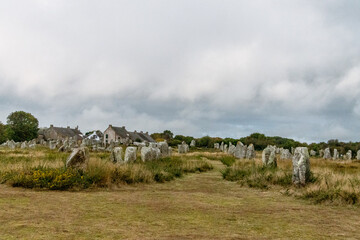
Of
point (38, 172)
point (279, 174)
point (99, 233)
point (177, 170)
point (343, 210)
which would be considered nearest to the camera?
point (99, 233)

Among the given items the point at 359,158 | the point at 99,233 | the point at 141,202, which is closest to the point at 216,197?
the point at 141,202

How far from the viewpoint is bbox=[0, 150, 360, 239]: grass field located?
19.5 ft

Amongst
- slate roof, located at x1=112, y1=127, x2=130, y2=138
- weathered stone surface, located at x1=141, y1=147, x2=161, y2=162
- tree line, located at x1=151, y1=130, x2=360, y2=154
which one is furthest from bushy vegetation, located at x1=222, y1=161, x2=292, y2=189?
slate roof, located at x1=112, y1=127, x2=130, y2=138

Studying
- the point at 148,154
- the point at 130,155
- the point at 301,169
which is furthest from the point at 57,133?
the point at 301,169

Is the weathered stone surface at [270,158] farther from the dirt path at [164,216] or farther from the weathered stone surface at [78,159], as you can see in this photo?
the weathered stone surface at [78,159]

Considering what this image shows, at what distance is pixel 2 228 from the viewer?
19.4 ft

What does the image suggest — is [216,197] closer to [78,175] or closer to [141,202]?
[141,202]

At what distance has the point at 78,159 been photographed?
12.5 metres

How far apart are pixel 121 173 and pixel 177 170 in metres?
4.50

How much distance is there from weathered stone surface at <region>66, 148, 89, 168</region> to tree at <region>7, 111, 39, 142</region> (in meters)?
68.3

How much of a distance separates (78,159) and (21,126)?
7107cm

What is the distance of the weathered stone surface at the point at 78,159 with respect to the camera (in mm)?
12336

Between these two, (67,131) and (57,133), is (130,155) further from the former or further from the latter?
(67,131)

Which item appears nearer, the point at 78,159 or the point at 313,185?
the point at 313,185
